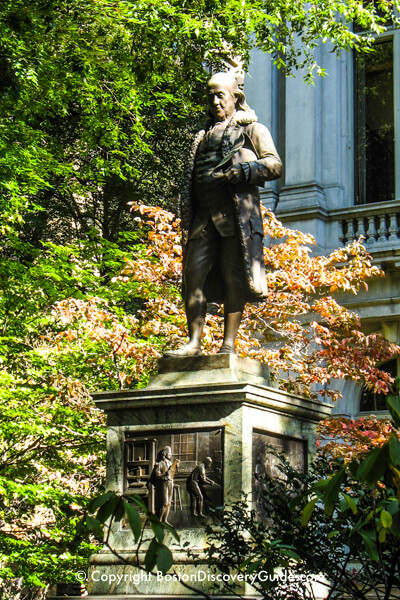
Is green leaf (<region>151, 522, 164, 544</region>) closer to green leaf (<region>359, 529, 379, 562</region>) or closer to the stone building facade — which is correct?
green leaf (<region>359, 529, 379, 562</region>)

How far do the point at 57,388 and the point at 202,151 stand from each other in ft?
21.4

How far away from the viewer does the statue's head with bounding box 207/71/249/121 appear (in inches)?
319

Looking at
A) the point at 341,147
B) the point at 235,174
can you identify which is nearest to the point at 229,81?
the point at 235,174

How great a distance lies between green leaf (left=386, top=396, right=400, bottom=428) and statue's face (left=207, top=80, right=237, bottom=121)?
210 inches

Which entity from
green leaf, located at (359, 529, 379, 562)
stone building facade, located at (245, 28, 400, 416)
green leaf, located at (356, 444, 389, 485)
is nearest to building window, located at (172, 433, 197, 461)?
green leaf, located at (359, 529, 379, 562)

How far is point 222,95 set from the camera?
26.7 feet

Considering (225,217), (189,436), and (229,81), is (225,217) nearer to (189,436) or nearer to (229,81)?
(229,81)

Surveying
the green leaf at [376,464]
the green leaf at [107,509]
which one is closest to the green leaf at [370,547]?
the green leaf at [376,464]

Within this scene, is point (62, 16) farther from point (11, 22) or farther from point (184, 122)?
point (184, 122)

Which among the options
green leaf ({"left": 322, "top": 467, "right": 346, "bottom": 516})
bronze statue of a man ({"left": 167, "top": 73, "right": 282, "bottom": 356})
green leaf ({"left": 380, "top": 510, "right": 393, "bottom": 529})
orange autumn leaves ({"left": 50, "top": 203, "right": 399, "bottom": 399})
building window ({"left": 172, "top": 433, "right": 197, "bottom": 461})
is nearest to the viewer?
green leaf ({"left": 322, "top": 467, "right": 346, "bottom": 516})

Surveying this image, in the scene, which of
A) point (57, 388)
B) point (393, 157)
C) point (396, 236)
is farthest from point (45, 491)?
point (393, 157)

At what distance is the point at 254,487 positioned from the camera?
714 cm

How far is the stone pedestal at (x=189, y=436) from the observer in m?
7.12

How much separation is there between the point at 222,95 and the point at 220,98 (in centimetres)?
3
